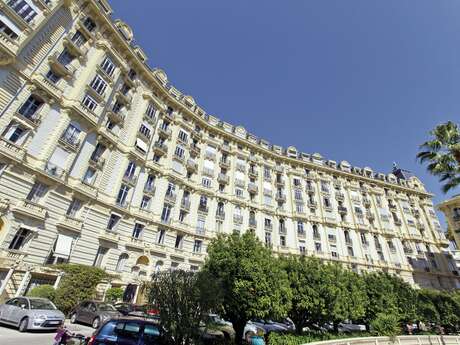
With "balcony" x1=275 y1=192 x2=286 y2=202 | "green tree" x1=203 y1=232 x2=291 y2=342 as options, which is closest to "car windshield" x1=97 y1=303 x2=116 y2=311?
"green tree" x1=203 y1=232 x2=291 y2=342

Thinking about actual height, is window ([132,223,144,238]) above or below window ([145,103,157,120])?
below

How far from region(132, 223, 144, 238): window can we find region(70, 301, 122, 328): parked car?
449 inches

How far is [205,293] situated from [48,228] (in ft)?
57.1

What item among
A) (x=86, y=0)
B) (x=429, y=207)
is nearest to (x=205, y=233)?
(x=86, y=0)

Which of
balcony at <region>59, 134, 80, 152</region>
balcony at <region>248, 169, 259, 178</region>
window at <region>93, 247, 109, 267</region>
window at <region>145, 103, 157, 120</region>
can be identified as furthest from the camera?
balcony at <region>248, 169, 259, 178</region>

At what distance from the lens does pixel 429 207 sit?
51.6 metres

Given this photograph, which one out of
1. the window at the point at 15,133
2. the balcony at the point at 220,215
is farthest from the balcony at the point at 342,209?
the window at the point at 15,133

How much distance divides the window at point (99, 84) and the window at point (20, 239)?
15.9 m

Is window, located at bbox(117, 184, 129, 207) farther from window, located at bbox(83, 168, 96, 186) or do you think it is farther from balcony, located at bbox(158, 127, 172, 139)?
balcony, located at bbox(158, 127, 172, 139)

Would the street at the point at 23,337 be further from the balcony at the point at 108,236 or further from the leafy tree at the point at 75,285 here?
the balcony at the point at 108,236

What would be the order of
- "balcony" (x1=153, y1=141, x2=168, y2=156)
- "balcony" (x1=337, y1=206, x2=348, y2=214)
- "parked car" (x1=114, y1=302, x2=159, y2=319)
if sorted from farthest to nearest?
"balcony" (x1=337, y1=206, x2=348, y2=214)
"balcony" (x1=153, y1=141, x2=168, y2=156)
"parked car" (x1=114, y1=302, x2=159, y2=319)

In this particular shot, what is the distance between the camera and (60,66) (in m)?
22.8

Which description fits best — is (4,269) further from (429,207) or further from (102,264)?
(429,207)

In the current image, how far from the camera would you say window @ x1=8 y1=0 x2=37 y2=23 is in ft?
65.2
